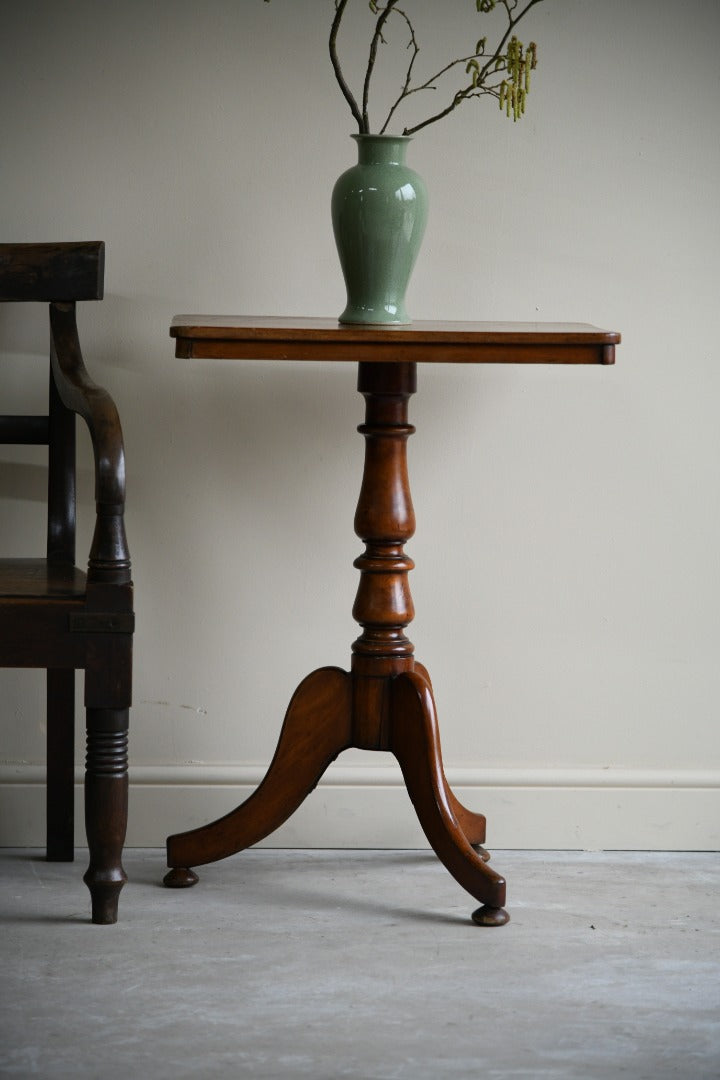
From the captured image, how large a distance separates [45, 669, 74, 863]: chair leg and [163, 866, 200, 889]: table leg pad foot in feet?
0.64

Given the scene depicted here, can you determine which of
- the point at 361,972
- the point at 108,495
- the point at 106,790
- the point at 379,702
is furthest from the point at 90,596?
the point at 361,972

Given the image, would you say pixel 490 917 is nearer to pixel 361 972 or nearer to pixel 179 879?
pixel 361 972

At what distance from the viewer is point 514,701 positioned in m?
2.07

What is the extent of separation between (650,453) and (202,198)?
2.66 ft

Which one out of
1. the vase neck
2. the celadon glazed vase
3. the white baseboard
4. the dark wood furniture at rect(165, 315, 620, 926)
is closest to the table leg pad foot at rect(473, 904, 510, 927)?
the dark wood furniture at rect(165, 315, 620, 926)

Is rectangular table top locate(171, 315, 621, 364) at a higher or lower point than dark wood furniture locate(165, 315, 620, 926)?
higher

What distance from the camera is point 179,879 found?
1824 mm

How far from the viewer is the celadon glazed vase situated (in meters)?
1.64

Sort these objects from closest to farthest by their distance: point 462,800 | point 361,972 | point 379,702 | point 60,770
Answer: point 361,972
point 379,702
point 60,770
point 462,800

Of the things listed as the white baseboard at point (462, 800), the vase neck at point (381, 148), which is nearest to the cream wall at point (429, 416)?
the white baseboard at point (462, 800)

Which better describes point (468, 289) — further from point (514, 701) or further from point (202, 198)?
point (514, 701)

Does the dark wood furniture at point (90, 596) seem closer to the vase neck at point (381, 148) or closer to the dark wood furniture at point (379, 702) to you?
the dark wood furniture at point (379, 702)

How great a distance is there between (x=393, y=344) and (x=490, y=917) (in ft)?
2.52

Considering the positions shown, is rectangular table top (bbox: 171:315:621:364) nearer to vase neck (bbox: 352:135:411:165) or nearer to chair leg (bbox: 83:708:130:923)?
vase neck (bbox: 352:135:411:165)
